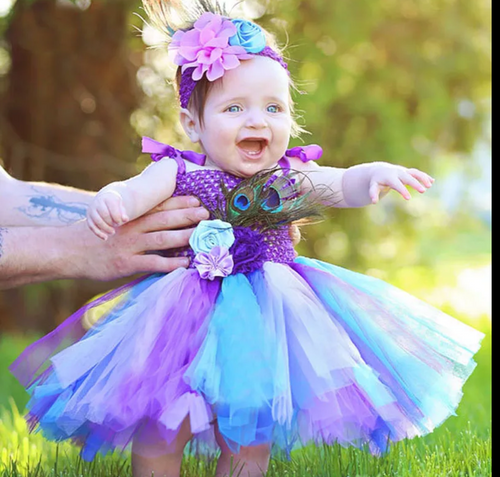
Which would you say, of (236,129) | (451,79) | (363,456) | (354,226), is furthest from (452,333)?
(451,79)

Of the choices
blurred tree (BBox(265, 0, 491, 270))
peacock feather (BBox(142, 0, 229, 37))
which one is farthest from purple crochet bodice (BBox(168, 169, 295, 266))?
blurred tree (BBox(265, 0, 491, 270))

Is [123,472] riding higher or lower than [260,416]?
lower

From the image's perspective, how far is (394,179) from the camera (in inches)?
94.0

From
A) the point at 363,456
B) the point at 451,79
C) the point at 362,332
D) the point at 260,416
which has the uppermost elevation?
the point at 451,79

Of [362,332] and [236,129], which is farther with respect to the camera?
[236,129]

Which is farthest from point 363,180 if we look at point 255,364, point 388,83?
point 388,83

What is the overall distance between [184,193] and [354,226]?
4220mm

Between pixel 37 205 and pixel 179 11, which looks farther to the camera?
pixel 37 205

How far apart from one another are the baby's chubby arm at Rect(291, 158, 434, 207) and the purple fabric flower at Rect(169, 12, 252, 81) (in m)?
0.42

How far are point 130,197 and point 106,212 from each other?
16 centimetres

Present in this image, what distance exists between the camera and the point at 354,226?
6.59 meters

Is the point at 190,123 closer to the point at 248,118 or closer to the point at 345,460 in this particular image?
the point at 248,118

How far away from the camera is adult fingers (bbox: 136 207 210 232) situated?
246 centimetres

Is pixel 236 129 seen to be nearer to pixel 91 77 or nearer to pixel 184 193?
pixel 184 193
